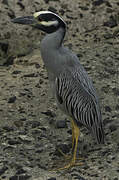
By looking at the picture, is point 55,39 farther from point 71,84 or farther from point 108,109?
point 108,109

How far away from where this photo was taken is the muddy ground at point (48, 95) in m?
5.30

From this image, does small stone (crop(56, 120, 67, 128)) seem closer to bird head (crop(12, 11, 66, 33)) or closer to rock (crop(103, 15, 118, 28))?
bird head (crop(12, 11, 66, 33))

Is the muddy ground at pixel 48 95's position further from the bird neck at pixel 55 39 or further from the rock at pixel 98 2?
the bird neck at pixel 55 39

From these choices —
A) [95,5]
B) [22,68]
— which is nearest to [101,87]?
[22,68]

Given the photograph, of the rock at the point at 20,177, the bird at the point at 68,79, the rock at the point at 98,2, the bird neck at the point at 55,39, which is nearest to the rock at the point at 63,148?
the bird at the point at 68,79

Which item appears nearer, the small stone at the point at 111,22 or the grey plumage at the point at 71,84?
the grey plumage at the point at 71,84

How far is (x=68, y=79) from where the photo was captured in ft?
17.6

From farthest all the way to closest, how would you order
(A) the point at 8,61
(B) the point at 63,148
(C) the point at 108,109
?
(A) the point at 8,61, (C) the point at 108,109, (B) the point at 63,148

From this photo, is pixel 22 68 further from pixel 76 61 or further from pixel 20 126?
→ pixel 76 61

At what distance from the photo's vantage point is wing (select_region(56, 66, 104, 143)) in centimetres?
539

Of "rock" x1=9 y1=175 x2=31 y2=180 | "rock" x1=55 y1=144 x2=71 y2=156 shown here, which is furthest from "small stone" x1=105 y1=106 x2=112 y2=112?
"rock" x1=9 y1=175 x2=31 y2=180

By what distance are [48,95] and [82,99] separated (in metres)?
1.64

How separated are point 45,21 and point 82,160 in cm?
183

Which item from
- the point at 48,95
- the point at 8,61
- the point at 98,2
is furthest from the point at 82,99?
the point at 98,2
